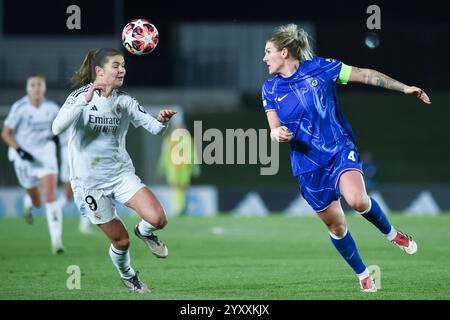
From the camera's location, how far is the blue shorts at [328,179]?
28.5 feet

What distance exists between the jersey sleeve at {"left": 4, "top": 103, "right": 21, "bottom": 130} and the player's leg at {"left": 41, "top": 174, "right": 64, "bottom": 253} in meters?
1.05

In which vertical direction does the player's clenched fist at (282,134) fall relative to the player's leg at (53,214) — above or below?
above

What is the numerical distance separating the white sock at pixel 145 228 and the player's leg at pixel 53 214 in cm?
433

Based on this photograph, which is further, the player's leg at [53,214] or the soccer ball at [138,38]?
the player's leg at [53,214]

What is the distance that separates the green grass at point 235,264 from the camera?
9.07 metres

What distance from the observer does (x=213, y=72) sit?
33.0 m

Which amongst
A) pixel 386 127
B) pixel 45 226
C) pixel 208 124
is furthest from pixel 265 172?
pixel 45 226

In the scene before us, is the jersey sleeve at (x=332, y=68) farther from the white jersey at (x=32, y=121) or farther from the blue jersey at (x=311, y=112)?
the white jersey at (x=32, y=121)

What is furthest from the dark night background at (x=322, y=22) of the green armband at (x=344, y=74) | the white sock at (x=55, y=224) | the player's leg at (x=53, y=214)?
the green armband at (x=344, y=74)

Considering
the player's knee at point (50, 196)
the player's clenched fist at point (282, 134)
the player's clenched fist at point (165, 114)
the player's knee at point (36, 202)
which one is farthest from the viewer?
the player's knee at point (36, 202)

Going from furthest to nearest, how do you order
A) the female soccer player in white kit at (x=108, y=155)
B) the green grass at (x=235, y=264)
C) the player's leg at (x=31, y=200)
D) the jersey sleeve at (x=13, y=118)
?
the player's leg at (x=31, y=200) < the jersey sleeve at (x=13, y=118) < the green grass at (x=235, y=264) < the female soccer player in white kit at (x=108, y=155)

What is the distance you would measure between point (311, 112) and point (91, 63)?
1944mm

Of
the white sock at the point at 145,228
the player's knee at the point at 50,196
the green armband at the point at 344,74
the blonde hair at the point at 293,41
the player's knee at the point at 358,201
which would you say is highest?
the blonde hair at the point at 293,41

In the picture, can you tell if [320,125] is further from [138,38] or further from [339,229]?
[138,38]
